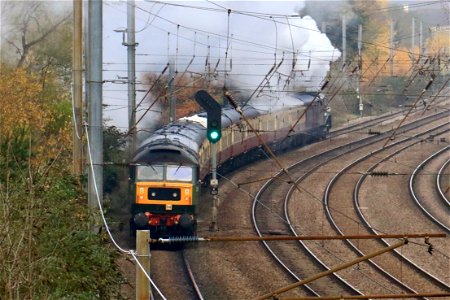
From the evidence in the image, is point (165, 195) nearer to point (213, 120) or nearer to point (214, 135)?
point (214, 135)

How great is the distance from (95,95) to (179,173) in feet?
26.5

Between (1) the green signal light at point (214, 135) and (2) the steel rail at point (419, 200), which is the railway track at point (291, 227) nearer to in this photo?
(1) the green signal light at point (214, 135)

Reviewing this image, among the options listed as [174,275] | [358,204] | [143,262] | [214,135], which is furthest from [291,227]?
[143,262]

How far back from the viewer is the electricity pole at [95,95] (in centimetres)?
1445

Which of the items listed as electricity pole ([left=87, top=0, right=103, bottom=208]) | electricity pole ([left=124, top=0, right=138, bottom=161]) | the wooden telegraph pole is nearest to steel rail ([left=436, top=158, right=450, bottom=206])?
electricity pole ([left=124, top=0, right=138, bottom=161])

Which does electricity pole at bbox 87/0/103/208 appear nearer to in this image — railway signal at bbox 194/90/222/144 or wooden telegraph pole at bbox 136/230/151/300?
wooden telegraph pole at bbox 136/230/151/300

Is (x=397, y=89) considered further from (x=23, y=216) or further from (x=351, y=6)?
(x=23, y=216)

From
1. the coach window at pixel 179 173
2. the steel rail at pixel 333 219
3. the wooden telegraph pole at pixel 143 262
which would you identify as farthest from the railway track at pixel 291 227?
the wooden telegraph pole at pixel 143 262

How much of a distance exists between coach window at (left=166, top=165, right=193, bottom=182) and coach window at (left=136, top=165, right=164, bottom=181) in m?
0.18

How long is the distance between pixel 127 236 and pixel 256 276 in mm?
4333

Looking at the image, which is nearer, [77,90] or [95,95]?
[95,95]

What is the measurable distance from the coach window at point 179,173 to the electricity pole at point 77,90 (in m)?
4.83

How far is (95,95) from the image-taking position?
14.4 m

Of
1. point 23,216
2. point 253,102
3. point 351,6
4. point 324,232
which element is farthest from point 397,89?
point 23,216
